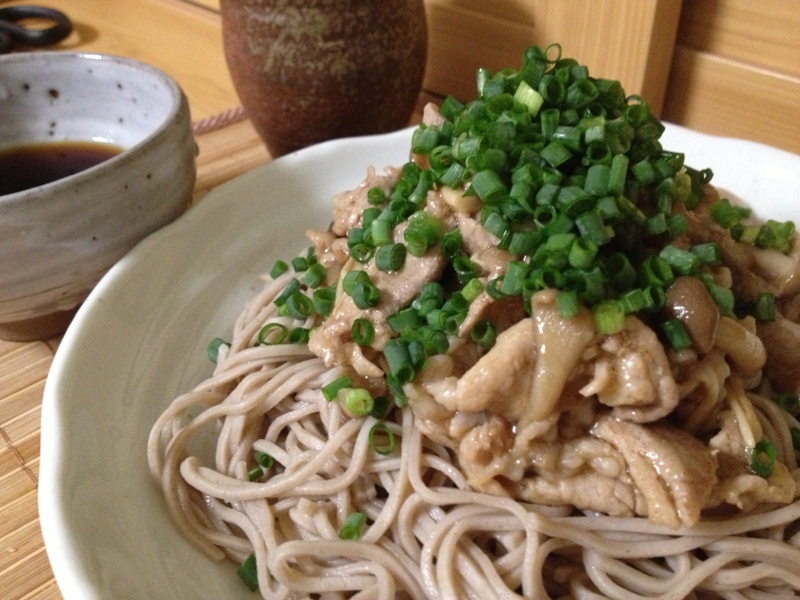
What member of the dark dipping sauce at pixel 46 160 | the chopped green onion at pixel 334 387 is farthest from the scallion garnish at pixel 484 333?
the dark dipping sauce at pixel 46 160

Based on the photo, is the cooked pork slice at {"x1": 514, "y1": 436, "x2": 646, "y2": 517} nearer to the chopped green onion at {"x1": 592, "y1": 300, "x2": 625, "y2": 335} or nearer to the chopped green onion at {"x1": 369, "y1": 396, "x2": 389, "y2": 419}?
the chopped green onion at {"x1": 592, "y1": 300, "x2": 625, "y2": 335}

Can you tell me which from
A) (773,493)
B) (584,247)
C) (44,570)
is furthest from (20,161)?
(773,493)

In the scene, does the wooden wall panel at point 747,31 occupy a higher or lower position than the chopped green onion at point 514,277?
higher

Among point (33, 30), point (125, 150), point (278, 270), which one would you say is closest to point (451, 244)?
point (278, 270)

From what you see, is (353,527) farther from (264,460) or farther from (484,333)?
(484,333)

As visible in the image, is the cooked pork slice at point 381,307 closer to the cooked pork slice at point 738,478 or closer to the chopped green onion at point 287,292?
the chopped green onion at point 287,292

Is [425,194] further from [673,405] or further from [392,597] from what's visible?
[392,597]

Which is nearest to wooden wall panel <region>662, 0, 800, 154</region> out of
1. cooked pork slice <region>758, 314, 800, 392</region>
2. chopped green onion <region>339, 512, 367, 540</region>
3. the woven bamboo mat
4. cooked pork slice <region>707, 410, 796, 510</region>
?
cooked pork slice <region>758, 314, 800, 392</region>
